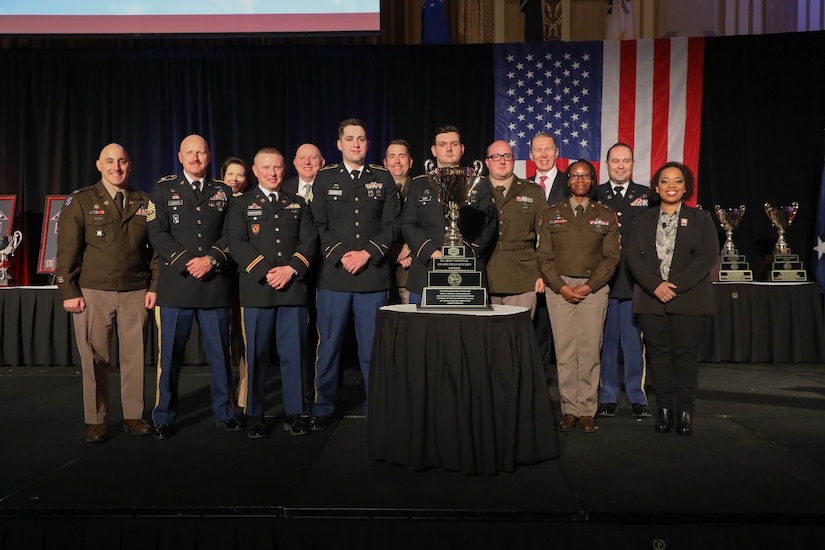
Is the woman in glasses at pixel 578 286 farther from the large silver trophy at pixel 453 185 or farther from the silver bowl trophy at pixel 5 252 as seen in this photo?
the silver bowl trophy at pixel 5 252

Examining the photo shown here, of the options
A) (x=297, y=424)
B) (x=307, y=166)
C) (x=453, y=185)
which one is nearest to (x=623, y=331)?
(x=453, y=185)

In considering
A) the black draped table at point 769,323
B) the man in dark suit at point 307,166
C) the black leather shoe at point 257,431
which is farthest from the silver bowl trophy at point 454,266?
the black draped table at point 769,323

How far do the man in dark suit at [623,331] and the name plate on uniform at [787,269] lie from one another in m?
2.71

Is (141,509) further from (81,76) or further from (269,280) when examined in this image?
(81,76)

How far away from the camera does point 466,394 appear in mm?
2602

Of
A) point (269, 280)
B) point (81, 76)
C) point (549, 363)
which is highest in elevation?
point (81, 76)

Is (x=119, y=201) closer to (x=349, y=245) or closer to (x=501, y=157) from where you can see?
(x=349, y=245)

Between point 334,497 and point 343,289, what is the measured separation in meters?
1.31

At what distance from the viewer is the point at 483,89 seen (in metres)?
6.71

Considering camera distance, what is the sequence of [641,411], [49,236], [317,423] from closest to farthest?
[317,423] → [641,411] → [49,236]

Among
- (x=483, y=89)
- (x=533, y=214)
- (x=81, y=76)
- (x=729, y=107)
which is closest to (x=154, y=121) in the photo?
(x=81, y=76)

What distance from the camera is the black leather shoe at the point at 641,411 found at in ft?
12.0

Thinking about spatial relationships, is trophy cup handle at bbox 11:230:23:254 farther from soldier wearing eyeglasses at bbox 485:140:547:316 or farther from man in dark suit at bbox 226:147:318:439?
soldier wearing eyeglasses at bbox 485:140:547:316

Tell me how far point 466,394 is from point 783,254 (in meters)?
4.71
